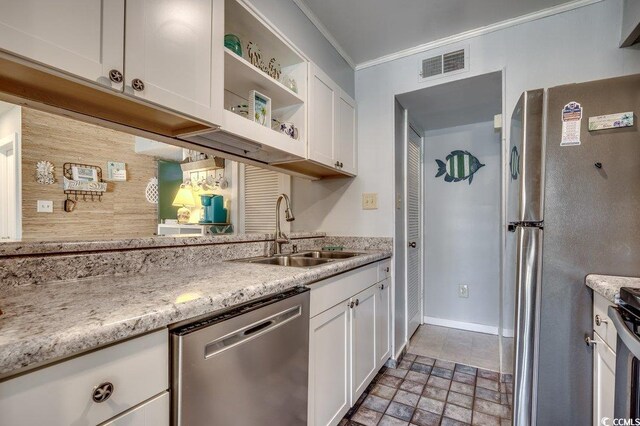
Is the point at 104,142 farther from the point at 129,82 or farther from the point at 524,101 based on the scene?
the point at 524,101

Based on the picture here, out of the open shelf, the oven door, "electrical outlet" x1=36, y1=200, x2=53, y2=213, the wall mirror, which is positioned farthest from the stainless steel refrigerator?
"electrical outlet" x1=36, y1=200, x2=53, y2=213

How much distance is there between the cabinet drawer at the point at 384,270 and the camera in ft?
6.61

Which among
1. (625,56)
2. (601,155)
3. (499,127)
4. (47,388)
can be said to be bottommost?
(47,388)

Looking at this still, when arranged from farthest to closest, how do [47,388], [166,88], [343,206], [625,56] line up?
[343,206] < [625,56] < [166,88] < [47,388]

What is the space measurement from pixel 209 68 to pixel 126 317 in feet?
3.16

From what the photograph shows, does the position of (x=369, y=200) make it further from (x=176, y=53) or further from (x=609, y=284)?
(x=176, y=53)

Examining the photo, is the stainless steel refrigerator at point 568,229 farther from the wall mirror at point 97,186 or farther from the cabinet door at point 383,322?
the wall mirror at point 97,186

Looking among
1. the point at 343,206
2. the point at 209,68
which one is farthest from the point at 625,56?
→ the point at 209,68

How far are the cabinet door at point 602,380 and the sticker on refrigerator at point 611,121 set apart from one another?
0.83 meters

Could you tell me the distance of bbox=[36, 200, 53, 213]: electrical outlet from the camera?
9.00ft

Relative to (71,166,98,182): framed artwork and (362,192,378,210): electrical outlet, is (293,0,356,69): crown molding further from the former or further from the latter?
(71,166,98,182): framed artwork

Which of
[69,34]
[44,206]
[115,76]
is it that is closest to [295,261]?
[115,76]

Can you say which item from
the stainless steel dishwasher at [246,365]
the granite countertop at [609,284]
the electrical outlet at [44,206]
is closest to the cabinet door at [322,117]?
the stainless steel dishwasher at [246,365]

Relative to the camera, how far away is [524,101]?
1.32m
